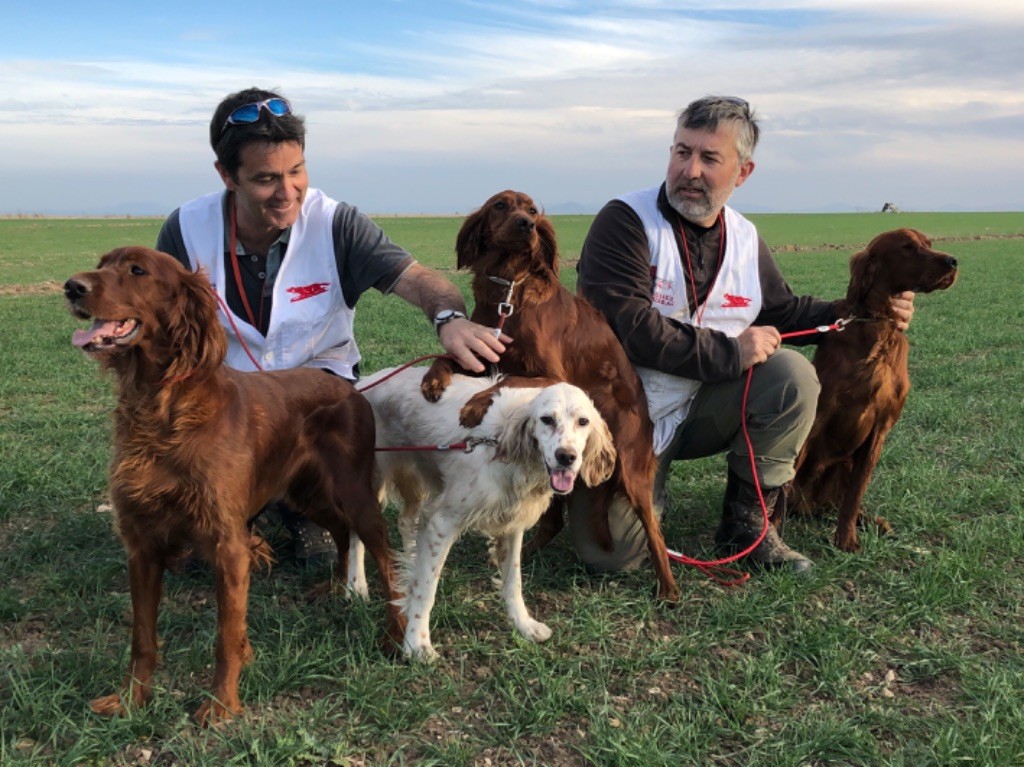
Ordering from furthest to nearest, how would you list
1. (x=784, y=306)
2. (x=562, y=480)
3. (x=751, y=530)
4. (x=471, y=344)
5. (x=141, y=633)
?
1. (x=784, y=306)
2. (x=751, y=530)
3. (x=471, y=344)
4. (x=562, y=480)
5. (x=141, y=633)

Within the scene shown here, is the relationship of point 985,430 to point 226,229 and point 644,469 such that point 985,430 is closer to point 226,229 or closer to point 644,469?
point 644,469

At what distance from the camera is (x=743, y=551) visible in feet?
14.0

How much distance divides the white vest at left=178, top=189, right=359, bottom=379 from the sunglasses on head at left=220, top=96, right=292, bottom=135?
56 cm

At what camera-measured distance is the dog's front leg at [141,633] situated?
2.87 m

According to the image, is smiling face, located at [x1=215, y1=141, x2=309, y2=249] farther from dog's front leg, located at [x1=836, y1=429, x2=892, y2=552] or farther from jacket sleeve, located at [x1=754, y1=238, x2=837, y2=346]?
dog's front leg, located at [x1=836, y1=429, x2=892, y2=552]

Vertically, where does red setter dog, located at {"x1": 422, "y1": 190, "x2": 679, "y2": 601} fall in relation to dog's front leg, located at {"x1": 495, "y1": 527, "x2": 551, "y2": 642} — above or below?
above

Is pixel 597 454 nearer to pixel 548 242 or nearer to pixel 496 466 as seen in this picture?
pixel 496 466

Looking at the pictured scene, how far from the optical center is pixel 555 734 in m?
2.90

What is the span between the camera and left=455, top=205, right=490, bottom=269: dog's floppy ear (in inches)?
154

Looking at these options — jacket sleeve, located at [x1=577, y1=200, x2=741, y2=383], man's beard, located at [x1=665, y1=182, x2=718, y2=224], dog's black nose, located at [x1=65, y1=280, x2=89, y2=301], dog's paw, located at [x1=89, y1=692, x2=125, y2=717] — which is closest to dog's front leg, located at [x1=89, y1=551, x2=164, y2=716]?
dog's paw, located at [x1=89, y1=692, x2=125, y2=717]

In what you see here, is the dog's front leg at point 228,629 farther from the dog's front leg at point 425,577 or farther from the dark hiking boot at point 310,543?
the dark hiking boot at point 310,543

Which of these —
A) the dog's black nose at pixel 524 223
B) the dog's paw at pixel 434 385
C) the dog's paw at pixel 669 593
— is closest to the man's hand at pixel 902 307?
the dog's paw at pixel 669 593

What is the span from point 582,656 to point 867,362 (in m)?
2.17

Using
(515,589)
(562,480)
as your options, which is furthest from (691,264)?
(515,589)
